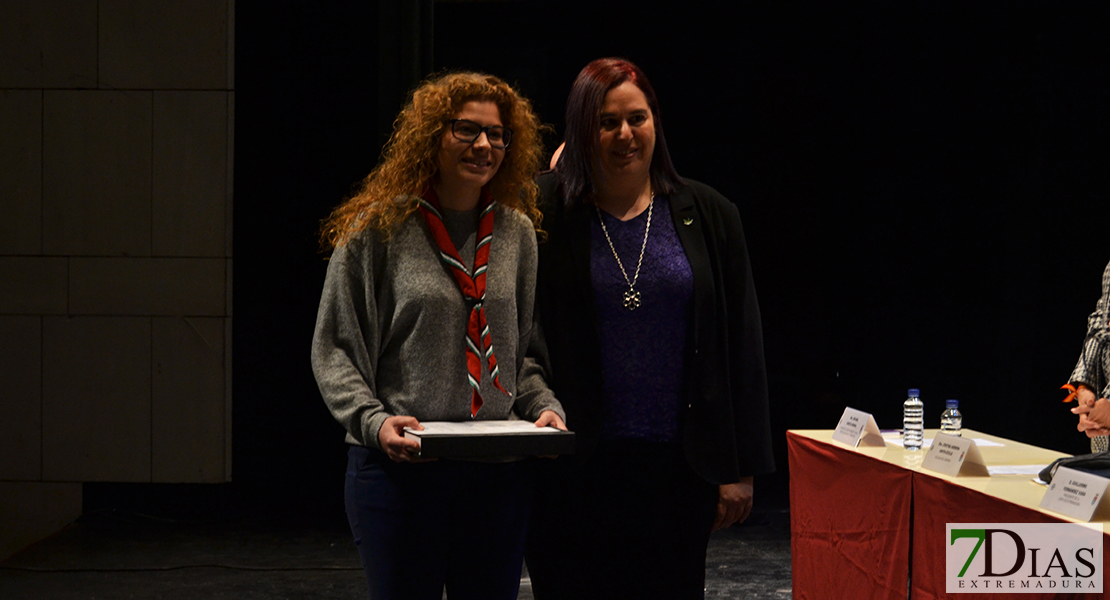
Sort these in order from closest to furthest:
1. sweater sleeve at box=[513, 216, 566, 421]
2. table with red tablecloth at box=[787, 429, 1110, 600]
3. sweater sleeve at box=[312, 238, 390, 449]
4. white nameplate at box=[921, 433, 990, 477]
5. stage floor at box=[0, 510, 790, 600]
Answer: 1. sweater sleeve at box=[312, 238, 390, 449]
2. sweater sleeve at box=[513, 216, 566, 421]
3. table with red tablecloth at box=[787, 429, 1110, 600]
4. white nameplate at box=[921, 433, 990, 477]
5. stage floor at box=[0, 510, 790, 600]

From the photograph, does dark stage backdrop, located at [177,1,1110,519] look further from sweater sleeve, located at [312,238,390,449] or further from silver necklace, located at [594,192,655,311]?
sweater sleeve, located at [312,238,390,449]

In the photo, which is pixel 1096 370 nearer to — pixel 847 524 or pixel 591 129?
pixel 847 524

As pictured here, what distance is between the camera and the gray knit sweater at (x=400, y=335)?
1.65 meters

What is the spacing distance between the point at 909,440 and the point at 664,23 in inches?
99.1

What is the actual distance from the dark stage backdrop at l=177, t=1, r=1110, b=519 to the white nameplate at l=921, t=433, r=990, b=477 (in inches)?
94.0

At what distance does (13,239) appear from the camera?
4.76m

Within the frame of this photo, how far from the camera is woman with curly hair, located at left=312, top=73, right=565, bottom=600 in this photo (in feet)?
5.40

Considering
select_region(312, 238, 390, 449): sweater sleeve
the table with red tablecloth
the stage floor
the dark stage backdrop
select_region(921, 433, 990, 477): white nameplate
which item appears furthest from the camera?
the dark stage backdrop

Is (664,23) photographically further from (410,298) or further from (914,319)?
(410,298)

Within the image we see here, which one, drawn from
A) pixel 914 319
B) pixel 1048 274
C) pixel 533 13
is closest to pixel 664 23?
pixel 533 13
